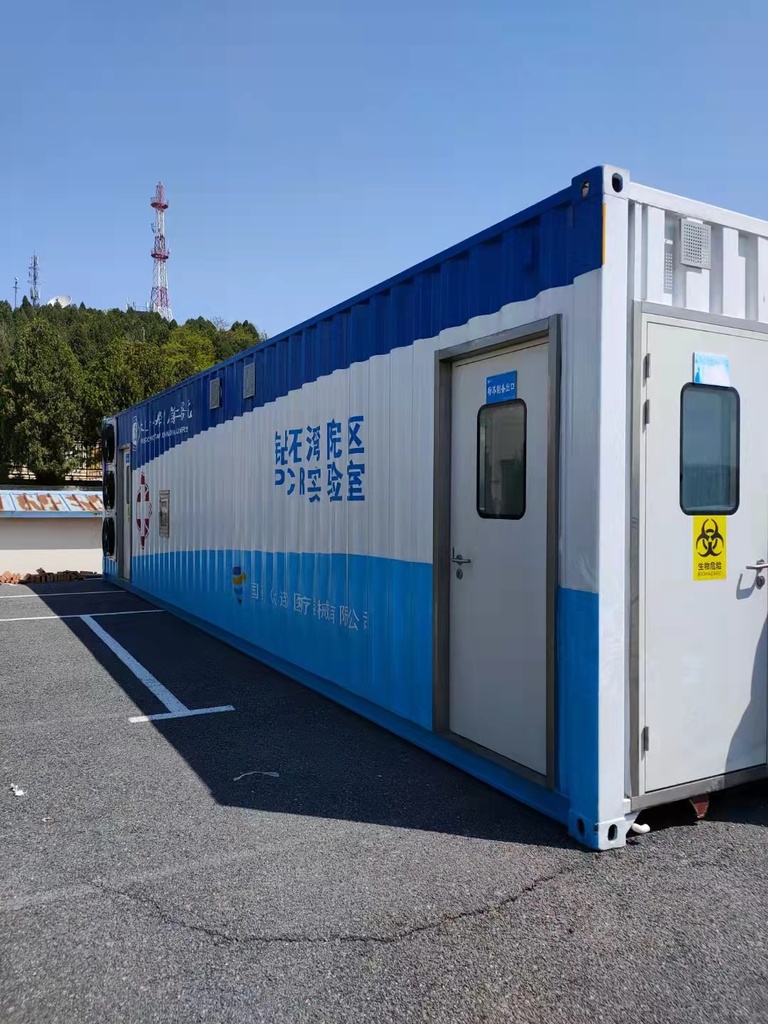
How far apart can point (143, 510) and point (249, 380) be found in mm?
4943

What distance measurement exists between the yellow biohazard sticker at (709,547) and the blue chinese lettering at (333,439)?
9.59ft

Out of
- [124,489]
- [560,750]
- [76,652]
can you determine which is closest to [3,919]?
[560,750]

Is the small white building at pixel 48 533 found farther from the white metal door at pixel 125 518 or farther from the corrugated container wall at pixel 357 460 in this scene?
the corrugated container wall at pixel 357 460

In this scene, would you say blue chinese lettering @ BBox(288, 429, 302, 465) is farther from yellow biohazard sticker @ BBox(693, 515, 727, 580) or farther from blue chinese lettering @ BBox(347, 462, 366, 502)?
yellow biohazard sticker @ BBox(693, 515, 727, 580)

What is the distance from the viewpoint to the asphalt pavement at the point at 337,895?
7.84ft

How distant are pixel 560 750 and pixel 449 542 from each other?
1431mm

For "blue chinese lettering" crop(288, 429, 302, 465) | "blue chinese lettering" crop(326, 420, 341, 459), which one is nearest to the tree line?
"blue chinese lettering" crop(288, 429, 302, 465)

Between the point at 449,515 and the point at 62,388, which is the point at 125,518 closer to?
the point at 449,515

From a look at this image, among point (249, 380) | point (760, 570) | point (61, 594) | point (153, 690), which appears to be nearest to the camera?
point (760, 570)

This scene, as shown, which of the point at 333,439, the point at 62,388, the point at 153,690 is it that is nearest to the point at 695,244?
the point at 333,439

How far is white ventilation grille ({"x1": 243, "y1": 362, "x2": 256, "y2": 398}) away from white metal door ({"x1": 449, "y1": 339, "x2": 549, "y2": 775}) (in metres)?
3.38

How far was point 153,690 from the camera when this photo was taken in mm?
6207

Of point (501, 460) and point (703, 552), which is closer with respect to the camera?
point (703, 552)

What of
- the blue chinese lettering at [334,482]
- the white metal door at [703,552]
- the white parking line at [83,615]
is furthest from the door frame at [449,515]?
the white parking line at [83,615]
